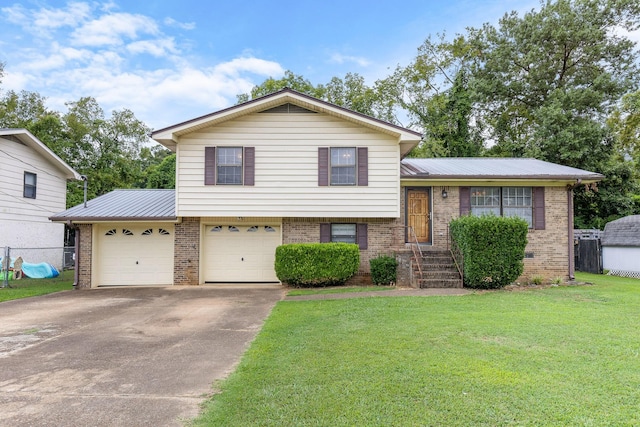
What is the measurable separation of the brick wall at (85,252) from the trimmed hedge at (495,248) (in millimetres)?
11669

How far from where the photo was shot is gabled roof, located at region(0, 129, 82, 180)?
47.7 ft

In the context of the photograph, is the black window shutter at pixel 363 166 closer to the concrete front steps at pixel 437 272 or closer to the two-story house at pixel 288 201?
the two-story house at pixel 288 201

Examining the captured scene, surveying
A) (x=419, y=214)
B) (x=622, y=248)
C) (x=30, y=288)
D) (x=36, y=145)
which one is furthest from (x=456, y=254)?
(x=36, y=145)

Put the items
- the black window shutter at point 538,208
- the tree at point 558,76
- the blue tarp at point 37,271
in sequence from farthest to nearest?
the tree at point 558,76, the blue tarp at point 37,271, the black window shutter at point 538,208

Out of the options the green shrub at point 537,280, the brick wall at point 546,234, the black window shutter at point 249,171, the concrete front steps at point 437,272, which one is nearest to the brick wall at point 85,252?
the black window shutter at point 249,171

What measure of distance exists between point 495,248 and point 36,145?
1799 centimetres

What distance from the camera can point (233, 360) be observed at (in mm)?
4711

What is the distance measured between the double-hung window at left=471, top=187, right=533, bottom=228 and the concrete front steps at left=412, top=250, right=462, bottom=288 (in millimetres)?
2222

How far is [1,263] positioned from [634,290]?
20.4 m

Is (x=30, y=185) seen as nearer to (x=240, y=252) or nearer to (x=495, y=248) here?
(x=240, y=252)

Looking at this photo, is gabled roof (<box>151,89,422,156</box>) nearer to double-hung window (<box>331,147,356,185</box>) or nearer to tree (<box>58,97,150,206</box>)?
double-hung window (<box>331,147,356,185</box>)

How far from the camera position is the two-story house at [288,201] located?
1180 cm

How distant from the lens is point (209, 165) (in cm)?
1185

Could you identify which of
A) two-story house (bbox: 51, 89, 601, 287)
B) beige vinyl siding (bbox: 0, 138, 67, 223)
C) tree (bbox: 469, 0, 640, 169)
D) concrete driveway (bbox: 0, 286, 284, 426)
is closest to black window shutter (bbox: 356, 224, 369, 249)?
two-story house (bbox: 51, 89, 601, 287)
